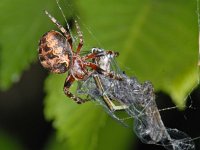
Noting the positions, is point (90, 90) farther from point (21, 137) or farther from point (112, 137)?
point (21, 137)

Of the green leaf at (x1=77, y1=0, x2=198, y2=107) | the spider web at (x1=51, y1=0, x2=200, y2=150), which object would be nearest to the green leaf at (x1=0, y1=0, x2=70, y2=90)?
the green leaf at (x1=77, y1=0, x2=198, y2=107)

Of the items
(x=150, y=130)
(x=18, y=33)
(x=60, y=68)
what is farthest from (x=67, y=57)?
(x=18, y=33)

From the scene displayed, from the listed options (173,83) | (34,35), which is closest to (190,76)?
(173,83)

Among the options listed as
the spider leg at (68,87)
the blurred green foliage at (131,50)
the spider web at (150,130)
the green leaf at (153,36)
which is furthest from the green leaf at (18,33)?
the spider web at (150,130)

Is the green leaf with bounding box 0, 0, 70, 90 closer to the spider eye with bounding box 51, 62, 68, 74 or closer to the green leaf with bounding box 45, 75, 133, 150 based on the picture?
the green leaf with bounding box 45, 75, 133, 150

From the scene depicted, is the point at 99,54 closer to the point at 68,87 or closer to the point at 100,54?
the point at 100,54

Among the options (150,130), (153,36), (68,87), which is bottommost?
(150,130)
